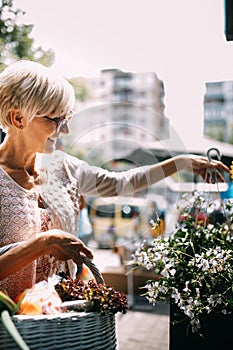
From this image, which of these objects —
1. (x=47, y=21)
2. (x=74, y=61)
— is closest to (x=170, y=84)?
(x=74, y=61)

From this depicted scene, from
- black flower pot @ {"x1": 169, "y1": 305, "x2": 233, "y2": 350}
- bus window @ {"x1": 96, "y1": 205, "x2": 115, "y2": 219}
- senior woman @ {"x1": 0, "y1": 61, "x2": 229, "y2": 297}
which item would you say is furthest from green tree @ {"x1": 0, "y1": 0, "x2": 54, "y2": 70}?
black flower pot @ {"x1": 169, "y1": 305, "x2": 233, "y2": 350}

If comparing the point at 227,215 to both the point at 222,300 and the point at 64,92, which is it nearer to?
the point at 222,300

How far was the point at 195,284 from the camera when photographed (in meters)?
1.13

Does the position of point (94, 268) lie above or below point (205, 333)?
above

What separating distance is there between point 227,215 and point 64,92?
0.58 m

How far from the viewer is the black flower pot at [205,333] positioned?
1162mm

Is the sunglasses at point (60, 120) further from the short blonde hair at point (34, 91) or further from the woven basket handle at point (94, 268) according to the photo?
the woven basket handle at point (94, 268)

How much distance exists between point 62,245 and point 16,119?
0.36 metres

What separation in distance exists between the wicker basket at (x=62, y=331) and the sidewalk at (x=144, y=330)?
6.99 ft

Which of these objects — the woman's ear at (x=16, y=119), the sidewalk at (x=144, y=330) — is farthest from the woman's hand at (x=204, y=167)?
the sidewalk at (x=144, y=330)

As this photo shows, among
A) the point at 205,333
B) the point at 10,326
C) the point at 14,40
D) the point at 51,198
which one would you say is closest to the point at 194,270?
the point at 205,333

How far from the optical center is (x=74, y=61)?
382cm

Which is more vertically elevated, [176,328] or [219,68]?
[219,68]

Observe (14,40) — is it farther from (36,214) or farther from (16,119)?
(36,214)
